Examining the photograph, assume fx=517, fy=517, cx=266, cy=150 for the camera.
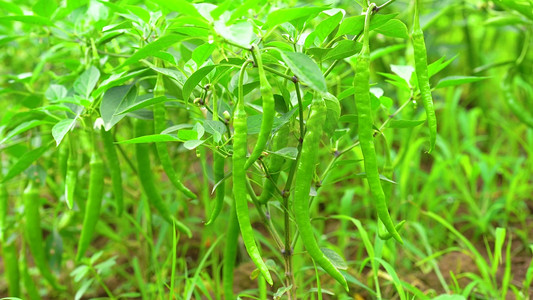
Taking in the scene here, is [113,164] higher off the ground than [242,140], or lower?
lower

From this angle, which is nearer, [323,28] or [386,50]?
[323,28]

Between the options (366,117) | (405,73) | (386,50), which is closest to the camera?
(366,117)

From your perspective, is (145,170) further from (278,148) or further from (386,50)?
(386,50)

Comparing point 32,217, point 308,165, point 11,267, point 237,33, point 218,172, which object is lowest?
point 11,267

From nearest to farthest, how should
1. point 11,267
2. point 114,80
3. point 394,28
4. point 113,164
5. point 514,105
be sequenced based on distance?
point 394,28 < point 114,80 < point 113,164 < point 11,267 < point 514,105

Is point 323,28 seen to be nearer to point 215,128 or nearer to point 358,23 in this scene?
point 358,23

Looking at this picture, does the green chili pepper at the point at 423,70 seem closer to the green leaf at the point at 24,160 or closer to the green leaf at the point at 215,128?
the green leaf at the point at 215,128

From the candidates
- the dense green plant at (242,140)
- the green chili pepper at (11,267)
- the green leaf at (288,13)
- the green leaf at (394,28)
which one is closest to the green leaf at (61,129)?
the dense green plant at (242,140)

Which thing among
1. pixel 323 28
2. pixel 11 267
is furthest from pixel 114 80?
pixel 11 267
